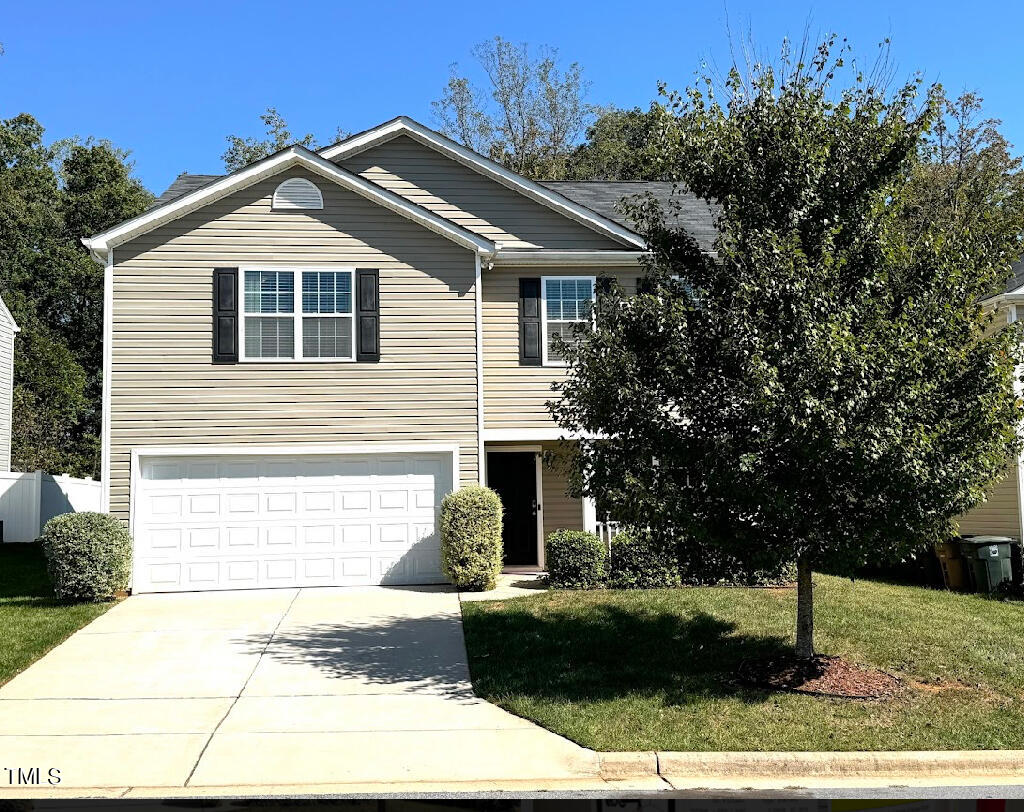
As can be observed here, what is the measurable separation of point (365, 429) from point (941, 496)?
9.28m

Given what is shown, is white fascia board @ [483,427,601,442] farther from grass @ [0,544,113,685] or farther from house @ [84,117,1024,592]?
grass @ [0,544,113,685]

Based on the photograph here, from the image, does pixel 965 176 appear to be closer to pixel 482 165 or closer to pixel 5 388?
pixel 482 165

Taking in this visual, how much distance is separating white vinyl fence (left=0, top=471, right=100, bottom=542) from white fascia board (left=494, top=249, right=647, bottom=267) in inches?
488

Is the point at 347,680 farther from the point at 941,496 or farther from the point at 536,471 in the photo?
the point at 536,471

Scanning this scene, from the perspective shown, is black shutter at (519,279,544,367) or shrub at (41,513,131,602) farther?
black shutter at (519,279,544,367)

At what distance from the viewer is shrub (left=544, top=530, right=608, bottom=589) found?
1455 cm

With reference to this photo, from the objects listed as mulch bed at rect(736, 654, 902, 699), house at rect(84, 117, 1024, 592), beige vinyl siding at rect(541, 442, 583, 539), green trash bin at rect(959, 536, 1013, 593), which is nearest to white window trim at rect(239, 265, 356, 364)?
house at rect(84, 117, 1024, 592)

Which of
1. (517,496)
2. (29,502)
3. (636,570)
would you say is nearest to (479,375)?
(517,496)

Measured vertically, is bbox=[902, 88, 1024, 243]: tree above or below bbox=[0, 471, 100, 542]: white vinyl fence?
above

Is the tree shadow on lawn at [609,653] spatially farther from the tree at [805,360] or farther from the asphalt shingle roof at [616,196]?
the asphalt shingle roof at [616,196]

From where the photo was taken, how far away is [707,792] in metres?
6.80

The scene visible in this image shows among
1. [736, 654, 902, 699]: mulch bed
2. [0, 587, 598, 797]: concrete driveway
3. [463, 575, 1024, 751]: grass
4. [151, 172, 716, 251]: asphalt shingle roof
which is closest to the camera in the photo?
[0, 587, 598, 797]: concrete driveway

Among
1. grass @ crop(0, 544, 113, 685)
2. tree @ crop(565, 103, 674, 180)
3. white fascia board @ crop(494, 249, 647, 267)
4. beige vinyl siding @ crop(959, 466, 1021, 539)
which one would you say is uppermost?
tree @ crop(565, 103, 674, 180)

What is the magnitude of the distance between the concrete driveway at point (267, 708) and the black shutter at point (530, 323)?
5.32 metres
